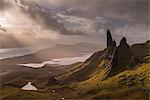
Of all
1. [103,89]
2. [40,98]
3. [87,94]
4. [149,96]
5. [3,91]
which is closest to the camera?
[149,96]

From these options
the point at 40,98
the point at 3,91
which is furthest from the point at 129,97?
the point at 3,91

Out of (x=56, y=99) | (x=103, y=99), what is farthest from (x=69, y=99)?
(x=103, y=99)

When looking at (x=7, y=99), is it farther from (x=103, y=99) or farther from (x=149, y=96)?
(x=149, y=96)

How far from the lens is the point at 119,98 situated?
146 metres

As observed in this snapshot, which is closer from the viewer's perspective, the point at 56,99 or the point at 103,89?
the point at 56,99

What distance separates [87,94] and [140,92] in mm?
44903

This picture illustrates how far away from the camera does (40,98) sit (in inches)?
5610

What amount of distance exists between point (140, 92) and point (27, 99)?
5402 centimetres

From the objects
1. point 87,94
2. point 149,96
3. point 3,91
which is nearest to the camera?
point 149,96

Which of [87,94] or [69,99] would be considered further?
[87,94]

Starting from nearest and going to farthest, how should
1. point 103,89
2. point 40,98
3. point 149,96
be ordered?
point 149,96 < point 40,98 < point 103,89

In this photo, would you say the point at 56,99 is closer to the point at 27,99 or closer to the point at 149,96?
the point at 27,99

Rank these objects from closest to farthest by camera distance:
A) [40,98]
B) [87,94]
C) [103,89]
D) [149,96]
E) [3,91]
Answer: [149,96] < [40,98] < [3,91] < [87,94] < [103,89]

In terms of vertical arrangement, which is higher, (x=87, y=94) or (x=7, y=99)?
(x=87, y=94)
